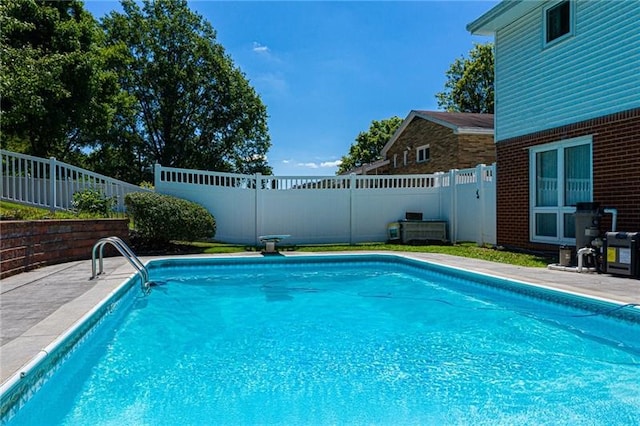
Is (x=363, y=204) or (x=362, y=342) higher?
(x=363, y=204)

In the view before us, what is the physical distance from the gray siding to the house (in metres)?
6.15

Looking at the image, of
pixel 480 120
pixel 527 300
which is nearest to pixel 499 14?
pixel 527 300

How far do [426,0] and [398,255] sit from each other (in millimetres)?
8772

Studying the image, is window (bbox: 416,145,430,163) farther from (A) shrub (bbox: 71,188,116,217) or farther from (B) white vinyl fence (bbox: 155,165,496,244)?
(A) shrub (bbox: 71,188,116,217)

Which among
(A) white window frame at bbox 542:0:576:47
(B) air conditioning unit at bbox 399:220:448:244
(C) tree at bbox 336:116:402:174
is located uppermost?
(C) tree at bbox 336:116:402:174

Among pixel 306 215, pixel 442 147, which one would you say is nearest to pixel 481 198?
pixel 306 215

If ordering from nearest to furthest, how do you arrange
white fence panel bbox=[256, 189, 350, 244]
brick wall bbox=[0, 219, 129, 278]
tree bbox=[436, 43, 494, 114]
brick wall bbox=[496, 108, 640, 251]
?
brick wall bbox=[0, 219, 129, 278], brick wall bbox=[496, 108, 640, 251], white fence panel bbox=[256, 189, 350, 244], tree bbox=[436, 43, 494, 114]

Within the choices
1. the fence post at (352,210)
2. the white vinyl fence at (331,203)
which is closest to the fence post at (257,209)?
the white vinyl fence at (331,203)

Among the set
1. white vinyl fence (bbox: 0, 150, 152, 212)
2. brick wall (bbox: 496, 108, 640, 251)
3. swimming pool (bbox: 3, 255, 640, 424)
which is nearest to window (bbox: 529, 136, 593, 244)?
brick wall (bbox: 496, 108, 640, 251)

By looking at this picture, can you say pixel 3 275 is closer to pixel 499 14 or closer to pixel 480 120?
pixel 499 14

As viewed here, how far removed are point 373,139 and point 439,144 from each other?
23553mm

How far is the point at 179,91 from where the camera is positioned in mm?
25078

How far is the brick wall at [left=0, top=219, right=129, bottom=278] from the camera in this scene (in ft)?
19.4

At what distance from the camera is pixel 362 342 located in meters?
4.36
